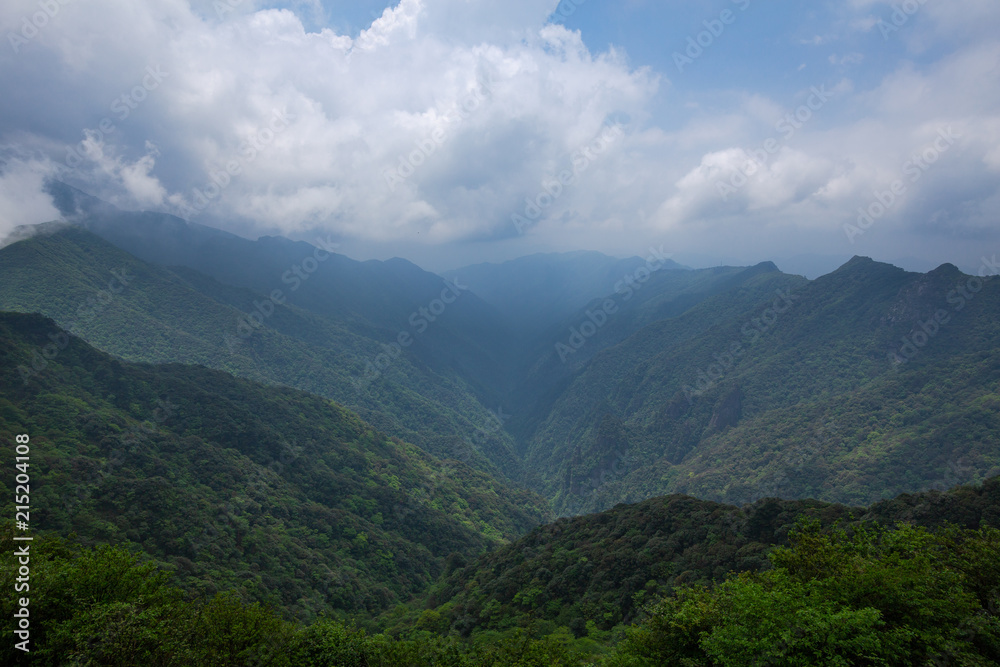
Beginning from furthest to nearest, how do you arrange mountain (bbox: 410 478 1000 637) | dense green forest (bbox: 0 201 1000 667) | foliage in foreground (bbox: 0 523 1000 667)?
mountain (bbox: 410 478 1000 637) < dense green forest (bbox: 0 201 1000 667) < foliage in foreground (bbox: 0 523 1000 667)

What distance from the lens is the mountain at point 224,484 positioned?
→ 47.8 m

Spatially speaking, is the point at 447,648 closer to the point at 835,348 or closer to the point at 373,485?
the point at 373,485

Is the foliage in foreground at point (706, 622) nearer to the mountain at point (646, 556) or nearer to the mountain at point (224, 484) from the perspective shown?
the mountain at point (646, 556)

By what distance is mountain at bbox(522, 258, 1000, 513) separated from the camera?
97938 mm

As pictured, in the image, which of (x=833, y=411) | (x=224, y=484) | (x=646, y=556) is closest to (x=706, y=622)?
(x=646, y=556)

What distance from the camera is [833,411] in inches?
4904

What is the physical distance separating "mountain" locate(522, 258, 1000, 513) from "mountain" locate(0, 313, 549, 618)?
6810 centimetres

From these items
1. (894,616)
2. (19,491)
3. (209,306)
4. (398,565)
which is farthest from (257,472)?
(209,306)

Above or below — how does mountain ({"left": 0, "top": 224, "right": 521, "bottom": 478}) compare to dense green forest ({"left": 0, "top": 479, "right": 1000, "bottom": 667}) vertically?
above

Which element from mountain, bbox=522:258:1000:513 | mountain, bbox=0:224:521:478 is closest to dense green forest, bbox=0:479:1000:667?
mountain, bbox=522:258:1000:513

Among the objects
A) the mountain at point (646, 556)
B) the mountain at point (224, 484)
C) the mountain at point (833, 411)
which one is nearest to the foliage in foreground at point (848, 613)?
the mountain at point (646, 556)

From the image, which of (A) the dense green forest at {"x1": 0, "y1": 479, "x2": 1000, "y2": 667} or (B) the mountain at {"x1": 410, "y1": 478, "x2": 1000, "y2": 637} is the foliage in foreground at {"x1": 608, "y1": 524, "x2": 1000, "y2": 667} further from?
(B) the mountain at {"x1": 410, "y1": 478, "x2": 1000, "y2": 637}

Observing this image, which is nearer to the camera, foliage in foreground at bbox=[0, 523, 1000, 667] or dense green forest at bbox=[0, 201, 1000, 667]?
foliage in foreground at bbox=[0, 523, 1000, 667]

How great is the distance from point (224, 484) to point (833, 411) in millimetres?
142852
